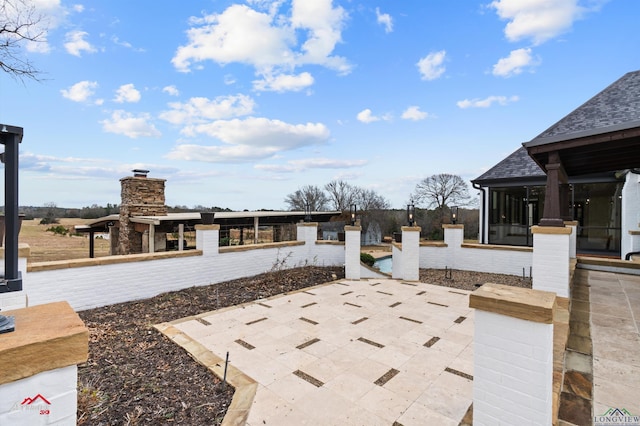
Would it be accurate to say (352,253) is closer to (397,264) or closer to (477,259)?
(397,264)

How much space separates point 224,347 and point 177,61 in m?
7.96

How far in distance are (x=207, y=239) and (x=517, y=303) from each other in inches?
238

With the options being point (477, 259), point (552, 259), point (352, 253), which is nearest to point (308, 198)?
point (477, 259)

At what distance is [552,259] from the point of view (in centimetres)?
407

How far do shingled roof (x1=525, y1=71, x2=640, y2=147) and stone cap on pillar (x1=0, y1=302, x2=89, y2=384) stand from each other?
1022cm

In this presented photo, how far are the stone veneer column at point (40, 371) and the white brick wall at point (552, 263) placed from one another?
5.13 metres

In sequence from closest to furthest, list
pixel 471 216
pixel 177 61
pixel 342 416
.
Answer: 1. pixel 342 416
2. pixel 177 61
3. pixel 471 216

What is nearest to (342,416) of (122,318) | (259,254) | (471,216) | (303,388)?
(303,388)

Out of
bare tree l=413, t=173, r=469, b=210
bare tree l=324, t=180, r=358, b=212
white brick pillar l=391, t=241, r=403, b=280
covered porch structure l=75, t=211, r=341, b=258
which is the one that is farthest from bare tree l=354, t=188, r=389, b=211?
white brick pillar l=391, t=241, r=403, b=280

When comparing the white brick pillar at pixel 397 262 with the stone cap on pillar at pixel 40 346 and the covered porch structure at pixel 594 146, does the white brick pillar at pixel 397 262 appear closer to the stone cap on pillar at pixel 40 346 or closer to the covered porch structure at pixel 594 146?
the covered porch structure at pixel 594 146

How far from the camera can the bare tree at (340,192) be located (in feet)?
108

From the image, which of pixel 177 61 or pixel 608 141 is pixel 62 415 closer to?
pixel 608 141

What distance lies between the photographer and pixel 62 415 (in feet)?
3.67

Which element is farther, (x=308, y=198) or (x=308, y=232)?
(x=308, y=198)
